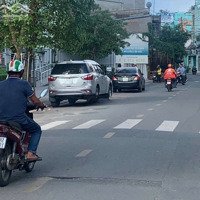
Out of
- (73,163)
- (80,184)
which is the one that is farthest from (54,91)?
(80,184)

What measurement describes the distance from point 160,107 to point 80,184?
46.8ft

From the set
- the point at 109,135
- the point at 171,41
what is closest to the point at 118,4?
the point at 171,41

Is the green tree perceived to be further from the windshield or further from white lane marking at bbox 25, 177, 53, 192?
white lane marking at bbox 25, 177, 53, 192

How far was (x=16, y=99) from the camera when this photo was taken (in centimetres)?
827

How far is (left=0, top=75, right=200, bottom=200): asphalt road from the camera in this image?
7.48 metres

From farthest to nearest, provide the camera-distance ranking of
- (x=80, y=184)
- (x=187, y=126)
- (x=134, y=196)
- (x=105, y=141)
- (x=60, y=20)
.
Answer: (x=60, y=20)
(x=187, y=126)
(x=105, y=141)
(x=80, y=184)
(x=134, y=196)

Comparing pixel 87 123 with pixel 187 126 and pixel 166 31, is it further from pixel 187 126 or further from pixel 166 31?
pixel 166 31

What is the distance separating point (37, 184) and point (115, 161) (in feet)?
7.05

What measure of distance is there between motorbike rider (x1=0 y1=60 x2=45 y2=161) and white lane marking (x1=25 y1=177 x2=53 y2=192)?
343 mm

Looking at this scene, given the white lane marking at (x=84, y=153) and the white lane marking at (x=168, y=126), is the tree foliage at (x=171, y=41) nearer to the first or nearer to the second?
the white lane marking at (x=168, y=126)

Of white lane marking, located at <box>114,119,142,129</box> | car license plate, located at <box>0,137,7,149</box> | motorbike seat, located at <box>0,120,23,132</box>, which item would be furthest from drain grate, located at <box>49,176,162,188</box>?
white lane marking, located at <box>114,119,142,129</box>

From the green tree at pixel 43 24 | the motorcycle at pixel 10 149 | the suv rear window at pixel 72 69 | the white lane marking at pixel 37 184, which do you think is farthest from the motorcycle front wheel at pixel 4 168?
the suv rear window at pixel 72 69

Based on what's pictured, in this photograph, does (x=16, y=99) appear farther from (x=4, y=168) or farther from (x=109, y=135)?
(x=109, y=135)

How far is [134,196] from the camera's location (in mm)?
7219
